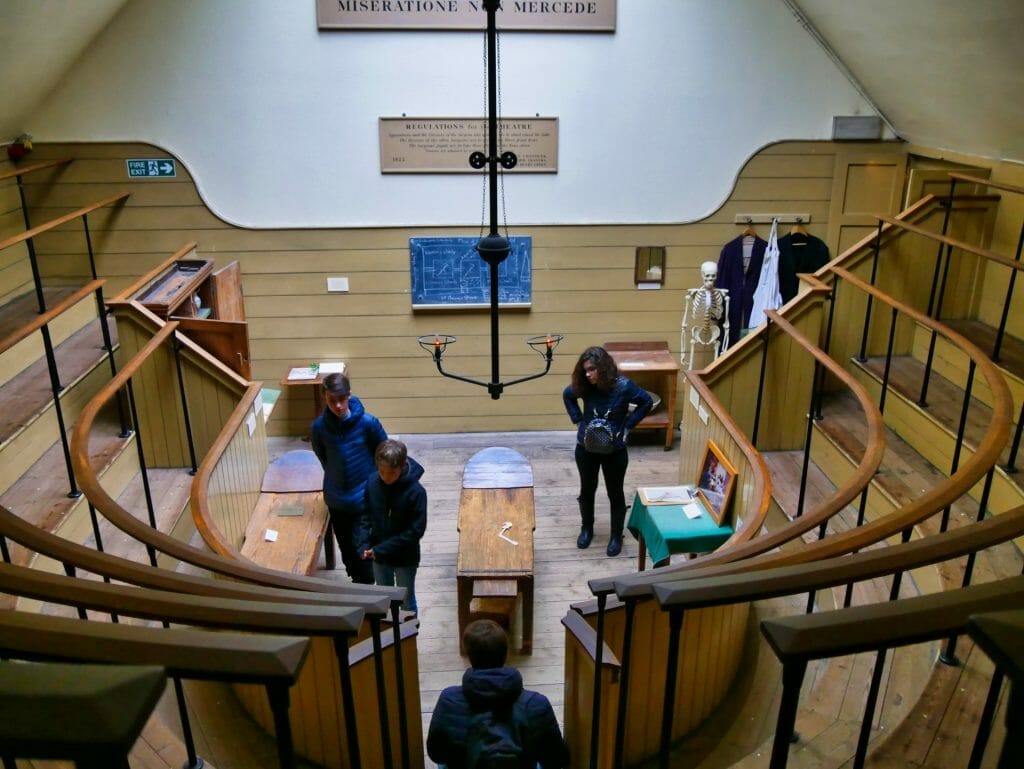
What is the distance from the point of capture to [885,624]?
3.67 feet

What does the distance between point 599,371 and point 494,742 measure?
8.46ft

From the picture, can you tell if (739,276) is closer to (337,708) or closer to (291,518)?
(291,518)

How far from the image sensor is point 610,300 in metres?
6.73

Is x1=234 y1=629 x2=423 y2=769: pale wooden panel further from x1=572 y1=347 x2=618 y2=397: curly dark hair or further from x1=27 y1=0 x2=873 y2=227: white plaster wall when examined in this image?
x1=27 y1=0 x2=873 y2=227: white plaster wall

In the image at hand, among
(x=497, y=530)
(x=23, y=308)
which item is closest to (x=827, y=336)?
(x=497, y=530)

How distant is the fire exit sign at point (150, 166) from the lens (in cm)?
623

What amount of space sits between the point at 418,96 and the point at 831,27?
2.85m

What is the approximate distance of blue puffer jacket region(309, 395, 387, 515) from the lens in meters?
4.29

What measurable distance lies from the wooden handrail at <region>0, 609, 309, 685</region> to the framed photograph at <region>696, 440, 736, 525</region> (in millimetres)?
3541

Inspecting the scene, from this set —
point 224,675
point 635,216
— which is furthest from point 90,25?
point 224,675

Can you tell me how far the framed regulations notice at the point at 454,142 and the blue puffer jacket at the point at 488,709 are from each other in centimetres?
446

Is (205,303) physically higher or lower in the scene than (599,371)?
higher

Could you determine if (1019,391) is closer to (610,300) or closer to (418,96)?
(610,300)

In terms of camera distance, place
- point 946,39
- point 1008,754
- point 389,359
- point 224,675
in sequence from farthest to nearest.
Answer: point 389,359 < point 946,39 < point 224,675 < point 1008,754
